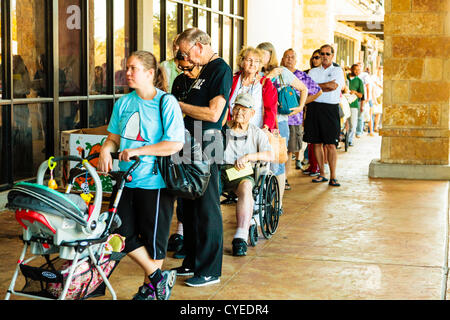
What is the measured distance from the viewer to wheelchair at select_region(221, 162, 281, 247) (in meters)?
6.68

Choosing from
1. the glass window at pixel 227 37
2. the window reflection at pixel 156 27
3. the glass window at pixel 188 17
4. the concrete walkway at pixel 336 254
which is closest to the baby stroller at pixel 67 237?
A: the concrete walkway at pixel 336 254

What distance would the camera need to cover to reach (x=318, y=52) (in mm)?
10742

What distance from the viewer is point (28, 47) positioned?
871cm

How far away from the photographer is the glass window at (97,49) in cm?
1020

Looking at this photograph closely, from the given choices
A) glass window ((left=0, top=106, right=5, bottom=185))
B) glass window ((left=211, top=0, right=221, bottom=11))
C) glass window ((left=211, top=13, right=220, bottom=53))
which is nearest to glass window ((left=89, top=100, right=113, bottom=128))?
glass window ((left=0, top=106, right=5, bottom=185))

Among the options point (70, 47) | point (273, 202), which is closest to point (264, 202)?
point (273, 202)

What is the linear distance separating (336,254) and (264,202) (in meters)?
0.88

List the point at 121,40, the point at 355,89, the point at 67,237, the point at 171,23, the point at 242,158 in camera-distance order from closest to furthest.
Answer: the point at 67,237
the point at 242,158
the point at 121,40
the point at 171,23
the point at 355,89

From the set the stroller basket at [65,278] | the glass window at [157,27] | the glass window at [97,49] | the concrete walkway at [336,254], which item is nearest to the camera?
the stroller basket at [65,278]

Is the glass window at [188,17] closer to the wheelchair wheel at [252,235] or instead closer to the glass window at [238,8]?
the glass window at [238,8]

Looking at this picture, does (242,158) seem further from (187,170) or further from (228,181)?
(187,170)

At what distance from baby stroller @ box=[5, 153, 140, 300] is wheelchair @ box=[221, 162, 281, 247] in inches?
92.3

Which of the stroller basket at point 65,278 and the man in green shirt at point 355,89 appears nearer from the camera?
the stroller basket at point 65,278

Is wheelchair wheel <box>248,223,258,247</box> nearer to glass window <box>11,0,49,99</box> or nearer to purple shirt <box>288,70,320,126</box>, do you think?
glass window <box>11,0,49,99</box>
